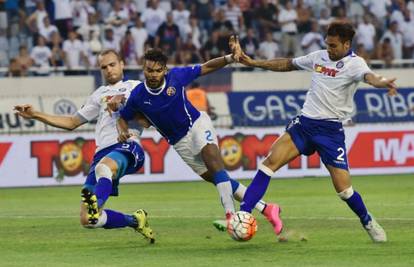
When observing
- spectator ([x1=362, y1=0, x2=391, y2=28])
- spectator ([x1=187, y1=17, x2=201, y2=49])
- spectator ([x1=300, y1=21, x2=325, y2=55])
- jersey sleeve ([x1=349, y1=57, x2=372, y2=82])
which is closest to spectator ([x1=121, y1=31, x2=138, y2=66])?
spectator ([x1=187, y1=17, x2=201, y2=49])

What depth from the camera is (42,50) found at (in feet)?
92.1

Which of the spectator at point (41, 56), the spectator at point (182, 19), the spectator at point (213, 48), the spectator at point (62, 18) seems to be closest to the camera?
the spectator at point (41, 56)

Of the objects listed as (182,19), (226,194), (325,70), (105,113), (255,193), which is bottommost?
(226,194)

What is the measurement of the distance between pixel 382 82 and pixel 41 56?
17.5 meters

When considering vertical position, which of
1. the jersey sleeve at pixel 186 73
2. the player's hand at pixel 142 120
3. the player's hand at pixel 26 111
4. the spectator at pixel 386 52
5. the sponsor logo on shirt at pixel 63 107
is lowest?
the sponsor logo on shirt at pixel 63 107

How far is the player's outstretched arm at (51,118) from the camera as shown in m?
13.0

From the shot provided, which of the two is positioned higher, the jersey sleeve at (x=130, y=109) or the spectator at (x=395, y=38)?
the jersey sleeve at (x=130, y=109)

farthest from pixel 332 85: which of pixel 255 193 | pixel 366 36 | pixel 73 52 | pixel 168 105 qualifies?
pixel 366 36

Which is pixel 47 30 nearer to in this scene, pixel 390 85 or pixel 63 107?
pixel 63 107

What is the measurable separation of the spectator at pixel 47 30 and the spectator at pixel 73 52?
1.23 ft

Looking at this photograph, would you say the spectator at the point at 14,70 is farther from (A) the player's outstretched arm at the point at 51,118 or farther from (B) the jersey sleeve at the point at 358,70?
(B) the jersey sleeve at the point at 358,70

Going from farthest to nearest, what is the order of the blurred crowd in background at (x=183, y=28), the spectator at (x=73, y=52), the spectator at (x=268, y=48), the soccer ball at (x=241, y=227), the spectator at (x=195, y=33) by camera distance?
the spectator at (x=268, y=48) < the spectator at (x=195, y=33) < the blurred crowd in background at (x=183, y=28) < the spectator at (x=73, y=52) < the soccer ball at (x=241, y=227)

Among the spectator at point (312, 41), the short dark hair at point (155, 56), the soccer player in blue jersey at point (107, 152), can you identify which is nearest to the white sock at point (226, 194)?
the soccer player in blue jersey at point (107, 152)

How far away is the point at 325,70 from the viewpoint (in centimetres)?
1274
